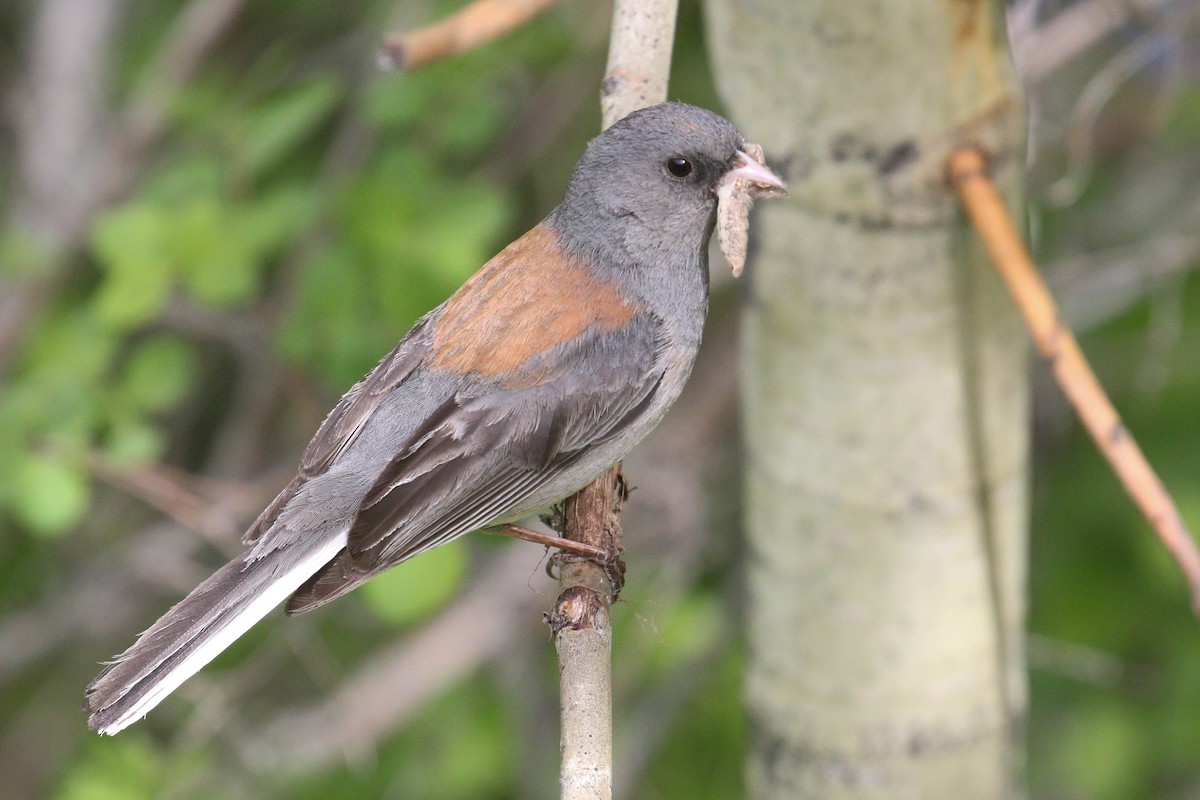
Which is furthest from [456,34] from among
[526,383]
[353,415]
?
[353,415]

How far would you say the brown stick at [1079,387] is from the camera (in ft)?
6.57

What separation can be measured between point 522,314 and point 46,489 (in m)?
1.21

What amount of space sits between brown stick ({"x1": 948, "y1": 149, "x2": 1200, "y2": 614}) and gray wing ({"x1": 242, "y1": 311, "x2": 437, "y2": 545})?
1170 millimetres

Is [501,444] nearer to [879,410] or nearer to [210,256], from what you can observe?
[879,410]

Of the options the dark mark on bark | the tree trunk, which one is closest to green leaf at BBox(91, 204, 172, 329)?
the tree trunk

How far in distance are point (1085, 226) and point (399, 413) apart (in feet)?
8.09

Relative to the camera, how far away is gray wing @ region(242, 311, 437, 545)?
2.66m

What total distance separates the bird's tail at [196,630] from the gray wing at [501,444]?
0.16 m

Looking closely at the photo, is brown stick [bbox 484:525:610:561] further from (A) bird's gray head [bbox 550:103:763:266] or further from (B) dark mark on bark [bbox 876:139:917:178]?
(B) dark mark on bark [bbox 876:139:917:178]

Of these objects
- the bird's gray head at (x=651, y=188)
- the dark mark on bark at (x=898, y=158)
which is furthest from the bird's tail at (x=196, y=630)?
the dark mark on bark at (x=898, y=158)

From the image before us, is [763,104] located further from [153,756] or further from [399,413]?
[153,756]

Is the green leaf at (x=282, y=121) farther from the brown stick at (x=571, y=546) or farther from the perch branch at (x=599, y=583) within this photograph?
the brown stick at (x=571, y=546)

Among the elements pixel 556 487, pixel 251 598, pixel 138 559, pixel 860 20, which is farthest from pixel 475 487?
pixel 138 559

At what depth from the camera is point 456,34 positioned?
2203 mm
